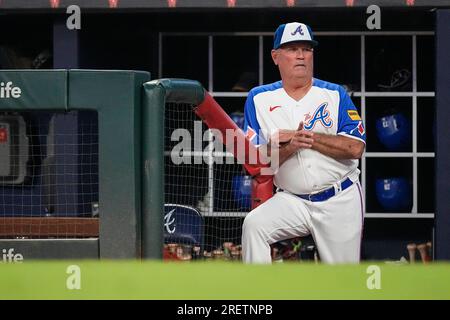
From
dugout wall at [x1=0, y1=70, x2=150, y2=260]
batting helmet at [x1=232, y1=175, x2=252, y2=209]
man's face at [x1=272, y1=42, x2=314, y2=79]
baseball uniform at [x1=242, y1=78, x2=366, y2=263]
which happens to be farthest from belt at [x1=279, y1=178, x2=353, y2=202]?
batting helmet at [x1=232, y1=175, x2=252, y2=209]

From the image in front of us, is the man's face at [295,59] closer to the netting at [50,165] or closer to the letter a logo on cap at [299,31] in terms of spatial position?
the letter a logo on cap at [299,31]

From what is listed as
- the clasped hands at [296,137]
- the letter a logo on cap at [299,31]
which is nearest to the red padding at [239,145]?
the clasped hands at [296,137]

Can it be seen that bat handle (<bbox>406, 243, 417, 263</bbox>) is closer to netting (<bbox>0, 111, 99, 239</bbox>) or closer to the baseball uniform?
netting (<bbox>0, 111, 99, 239</bbox>)

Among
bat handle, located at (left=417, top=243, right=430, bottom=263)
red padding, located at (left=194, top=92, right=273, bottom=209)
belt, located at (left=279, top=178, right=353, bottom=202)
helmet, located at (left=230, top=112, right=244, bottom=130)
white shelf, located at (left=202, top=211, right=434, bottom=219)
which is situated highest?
helmet, located at (left=230, top=112, right=244, bottom=130)

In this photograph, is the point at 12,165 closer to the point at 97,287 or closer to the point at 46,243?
the point at 46,243

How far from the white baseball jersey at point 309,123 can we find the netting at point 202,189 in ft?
8.39

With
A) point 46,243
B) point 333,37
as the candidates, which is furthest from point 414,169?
point 46,243

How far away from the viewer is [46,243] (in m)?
5.70

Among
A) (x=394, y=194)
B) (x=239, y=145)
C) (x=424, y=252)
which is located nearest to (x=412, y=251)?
(x=424, y=252)

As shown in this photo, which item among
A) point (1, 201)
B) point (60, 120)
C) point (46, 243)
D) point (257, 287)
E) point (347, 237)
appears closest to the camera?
point (257, 287)

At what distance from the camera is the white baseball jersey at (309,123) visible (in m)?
6.25

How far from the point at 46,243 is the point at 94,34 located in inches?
157

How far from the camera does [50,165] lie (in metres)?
8.71

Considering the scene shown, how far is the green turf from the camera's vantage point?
4590 millimetres
